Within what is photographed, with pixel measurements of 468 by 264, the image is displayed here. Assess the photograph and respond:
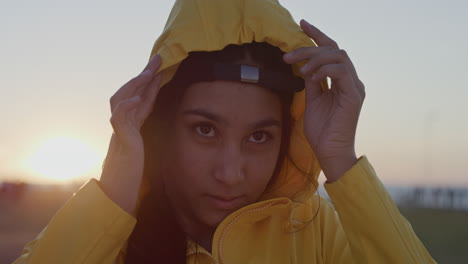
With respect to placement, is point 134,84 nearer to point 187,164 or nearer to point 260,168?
point 187,164

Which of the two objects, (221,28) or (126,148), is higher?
(221,28)

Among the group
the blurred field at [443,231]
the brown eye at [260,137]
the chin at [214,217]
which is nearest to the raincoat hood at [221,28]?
the brown eye at [260,137]

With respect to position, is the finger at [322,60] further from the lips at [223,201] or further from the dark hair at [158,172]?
the lips at [223,201]

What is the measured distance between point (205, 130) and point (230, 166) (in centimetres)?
24

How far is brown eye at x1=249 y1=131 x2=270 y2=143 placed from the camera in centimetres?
292

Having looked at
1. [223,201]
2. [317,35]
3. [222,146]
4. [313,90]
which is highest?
[317,35]

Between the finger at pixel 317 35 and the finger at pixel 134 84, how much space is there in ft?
2.58

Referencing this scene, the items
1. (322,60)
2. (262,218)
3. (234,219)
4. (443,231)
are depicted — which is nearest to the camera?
(322,60)

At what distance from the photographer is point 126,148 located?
2684 mm

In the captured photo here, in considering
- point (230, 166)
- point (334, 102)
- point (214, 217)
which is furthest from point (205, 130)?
point (334, 102)

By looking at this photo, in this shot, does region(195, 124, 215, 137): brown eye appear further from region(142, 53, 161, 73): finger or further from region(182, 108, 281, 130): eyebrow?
region(142, 53, 161, 73): finger

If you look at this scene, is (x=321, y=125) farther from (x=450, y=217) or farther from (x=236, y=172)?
(x=450, y=217)

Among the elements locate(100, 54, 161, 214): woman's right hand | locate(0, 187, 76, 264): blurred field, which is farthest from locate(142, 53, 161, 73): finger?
locate(0, 187, 76, 264): blurred field

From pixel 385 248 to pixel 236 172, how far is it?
0.79 m
